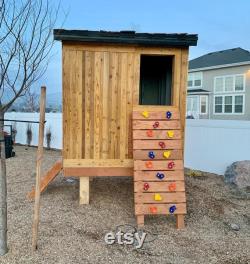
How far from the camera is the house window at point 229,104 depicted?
20.4 meters

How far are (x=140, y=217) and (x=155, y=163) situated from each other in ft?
2.55

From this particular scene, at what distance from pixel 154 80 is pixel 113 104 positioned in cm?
229

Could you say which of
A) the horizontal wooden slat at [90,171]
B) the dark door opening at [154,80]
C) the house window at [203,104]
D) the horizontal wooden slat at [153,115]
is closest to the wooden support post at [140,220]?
the horizontal wooden slat at [90,171]

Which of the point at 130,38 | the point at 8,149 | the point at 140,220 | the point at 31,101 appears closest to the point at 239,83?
the point at 31,101

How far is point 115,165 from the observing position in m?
4.78

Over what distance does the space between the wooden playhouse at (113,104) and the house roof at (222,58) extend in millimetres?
16997

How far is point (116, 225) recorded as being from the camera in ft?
13.7

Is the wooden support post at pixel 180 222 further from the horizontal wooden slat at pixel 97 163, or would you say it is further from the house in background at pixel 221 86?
the house in background at pixel 221 86

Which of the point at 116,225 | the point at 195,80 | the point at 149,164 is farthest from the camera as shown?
the point at 195,80

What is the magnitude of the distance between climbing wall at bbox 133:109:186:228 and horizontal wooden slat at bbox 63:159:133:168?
1.62 ft

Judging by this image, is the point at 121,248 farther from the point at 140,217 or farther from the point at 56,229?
the point at 56,229

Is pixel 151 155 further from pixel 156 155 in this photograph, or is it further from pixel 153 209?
pixel 153 209

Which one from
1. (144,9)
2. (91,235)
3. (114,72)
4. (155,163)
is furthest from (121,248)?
(144,9)

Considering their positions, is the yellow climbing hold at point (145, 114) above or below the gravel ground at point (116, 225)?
above
